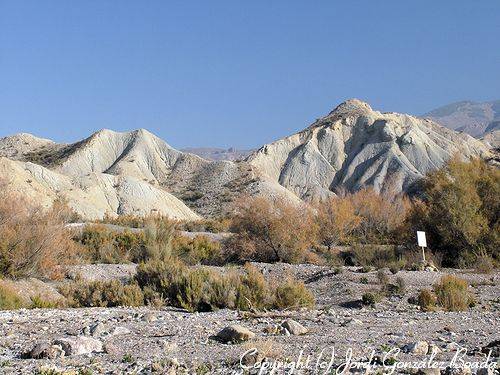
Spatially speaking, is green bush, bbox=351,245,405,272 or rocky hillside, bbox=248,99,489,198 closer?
green bush, bbox=351,245,405,272

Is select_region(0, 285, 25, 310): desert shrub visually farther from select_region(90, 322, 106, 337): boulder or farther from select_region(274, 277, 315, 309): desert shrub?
select_region(274, 277, 315, 309): desert shrub

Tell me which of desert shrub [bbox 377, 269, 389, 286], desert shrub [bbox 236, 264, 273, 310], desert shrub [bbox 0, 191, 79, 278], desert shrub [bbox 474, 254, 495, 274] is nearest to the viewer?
desert shrub [bbox 236, 264, 273, 310]

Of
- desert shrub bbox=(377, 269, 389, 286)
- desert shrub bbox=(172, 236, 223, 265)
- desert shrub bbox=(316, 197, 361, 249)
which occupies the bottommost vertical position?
desert shrub bbox=(377, 269, 389, 286)

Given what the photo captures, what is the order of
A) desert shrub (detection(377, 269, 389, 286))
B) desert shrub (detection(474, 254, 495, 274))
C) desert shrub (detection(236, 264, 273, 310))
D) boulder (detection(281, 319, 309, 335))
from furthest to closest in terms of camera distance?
desert shrub (detection(474, 254, 495, 274))
desert shrub (detection(377, 269, 389, 286))
desert shrub (detection(236, 264, 273, 310))
boulder (detection(281, 319, 309, 335))

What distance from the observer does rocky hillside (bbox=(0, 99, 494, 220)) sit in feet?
243

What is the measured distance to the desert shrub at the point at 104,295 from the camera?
1261 cm

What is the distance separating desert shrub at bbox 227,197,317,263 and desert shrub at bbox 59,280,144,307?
1054 cm

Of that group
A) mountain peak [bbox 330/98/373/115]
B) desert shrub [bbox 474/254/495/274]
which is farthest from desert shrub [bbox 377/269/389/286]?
mountain peak [bbox 330/98/373/115]

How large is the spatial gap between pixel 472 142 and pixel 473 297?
90462 mm

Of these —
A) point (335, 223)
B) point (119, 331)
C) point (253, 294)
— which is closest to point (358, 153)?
point (335, 223)

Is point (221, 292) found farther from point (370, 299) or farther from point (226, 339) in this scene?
point (226, 339)

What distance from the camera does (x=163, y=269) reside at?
13.7 meters

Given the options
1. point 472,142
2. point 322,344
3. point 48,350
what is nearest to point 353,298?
point 322,344

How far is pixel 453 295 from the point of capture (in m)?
12.9
